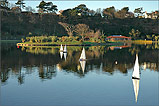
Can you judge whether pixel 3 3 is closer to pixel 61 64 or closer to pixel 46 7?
pixel 46 7

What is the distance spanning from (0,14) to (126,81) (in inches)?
6158

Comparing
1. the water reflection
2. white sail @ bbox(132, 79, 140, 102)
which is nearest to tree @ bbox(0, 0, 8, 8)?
the water reflection

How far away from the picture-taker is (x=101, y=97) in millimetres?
20969

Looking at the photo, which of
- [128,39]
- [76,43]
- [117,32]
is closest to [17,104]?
[76,43]

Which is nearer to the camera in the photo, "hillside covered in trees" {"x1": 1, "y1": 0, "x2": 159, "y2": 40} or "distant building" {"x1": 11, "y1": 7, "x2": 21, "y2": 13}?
"hillside covered in trees" {"x1": 1, "y1": 0, "x2": 159, "y2": 40}

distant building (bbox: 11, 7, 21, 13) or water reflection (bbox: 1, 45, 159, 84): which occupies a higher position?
distant building (bbox: 11, 7, 21, 13)

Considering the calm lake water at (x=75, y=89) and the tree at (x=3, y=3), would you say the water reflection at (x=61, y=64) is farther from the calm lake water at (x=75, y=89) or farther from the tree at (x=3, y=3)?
the tree at (x=3, y=3)

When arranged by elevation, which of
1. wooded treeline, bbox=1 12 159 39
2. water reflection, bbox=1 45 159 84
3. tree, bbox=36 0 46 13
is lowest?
water reflection, bbox=1 45 159 84

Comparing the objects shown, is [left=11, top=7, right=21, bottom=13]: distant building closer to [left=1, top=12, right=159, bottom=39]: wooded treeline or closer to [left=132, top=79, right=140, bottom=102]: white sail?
[left=1, top=12, right=159, bottom=39]: wooded treeline

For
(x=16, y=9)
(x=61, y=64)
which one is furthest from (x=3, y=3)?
(x=61, y=64)

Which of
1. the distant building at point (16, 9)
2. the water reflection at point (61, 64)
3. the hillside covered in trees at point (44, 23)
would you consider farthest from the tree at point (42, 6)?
the water reflection at point (61, 64)

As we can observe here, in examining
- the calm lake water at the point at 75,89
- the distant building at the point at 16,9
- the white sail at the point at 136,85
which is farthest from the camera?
the distant building at the point at 16,9

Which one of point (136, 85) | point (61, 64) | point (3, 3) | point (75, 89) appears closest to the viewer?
point (75, 89)

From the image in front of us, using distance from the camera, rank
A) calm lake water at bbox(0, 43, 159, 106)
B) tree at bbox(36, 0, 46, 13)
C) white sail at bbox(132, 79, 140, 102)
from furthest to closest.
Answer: tree at bbox(36, 0, 46, 13) → white sail at bbox(132, 79, 140, 102) → calm lake water at bbox(0, 43, 159, 106)
